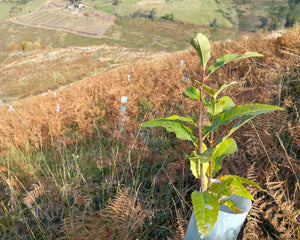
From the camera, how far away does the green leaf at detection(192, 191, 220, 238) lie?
0.74 m

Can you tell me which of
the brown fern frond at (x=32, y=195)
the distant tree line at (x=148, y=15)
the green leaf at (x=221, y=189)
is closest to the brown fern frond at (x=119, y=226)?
Result: the brown fern frond at (x=32, y=195)

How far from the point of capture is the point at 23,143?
328 cm

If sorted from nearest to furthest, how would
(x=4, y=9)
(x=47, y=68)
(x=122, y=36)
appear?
1. (x=47, y=68)
2. (x=122, y=36)
3. (x=4, y=9)

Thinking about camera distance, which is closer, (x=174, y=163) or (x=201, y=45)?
(x=201, y=45)

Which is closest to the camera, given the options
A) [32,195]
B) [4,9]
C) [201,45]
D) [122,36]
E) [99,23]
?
[201,45]

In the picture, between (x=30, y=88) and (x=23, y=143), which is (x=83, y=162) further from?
(x=30, y=88)

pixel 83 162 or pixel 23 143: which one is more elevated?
pixel 83 162

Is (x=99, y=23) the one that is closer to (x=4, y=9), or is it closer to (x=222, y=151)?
(x=4, y=9)

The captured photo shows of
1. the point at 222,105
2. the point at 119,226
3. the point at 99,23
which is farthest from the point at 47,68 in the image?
the point at 99,23

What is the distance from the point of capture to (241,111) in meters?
0.84

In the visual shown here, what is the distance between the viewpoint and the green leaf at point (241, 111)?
787 mm

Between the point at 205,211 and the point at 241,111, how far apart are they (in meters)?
0.41

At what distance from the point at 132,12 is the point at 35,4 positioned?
59477 mm

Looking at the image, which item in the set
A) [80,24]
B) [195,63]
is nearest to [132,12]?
[80,24]
